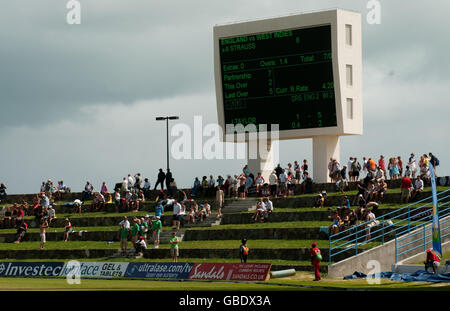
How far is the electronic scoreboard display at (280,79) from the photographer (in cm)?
5266

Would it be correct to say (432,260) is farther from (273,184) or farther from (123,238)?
(273,184)

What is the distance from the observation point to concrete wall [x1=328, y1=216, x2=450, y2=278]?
39062mm

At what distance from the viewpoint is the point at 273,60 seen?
53969 mm

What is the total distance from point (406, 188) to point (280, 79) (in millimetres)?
11390

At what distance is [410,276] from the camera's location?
36625 millimetres

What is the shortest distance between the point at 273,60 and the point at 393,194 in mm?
11488

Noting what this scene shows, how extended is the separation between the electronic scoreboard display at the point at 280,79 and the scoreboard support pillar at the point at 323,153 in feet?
4.44

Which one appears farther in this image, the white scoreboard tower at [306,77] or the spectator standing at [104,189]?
the spectator standing at [104,189]

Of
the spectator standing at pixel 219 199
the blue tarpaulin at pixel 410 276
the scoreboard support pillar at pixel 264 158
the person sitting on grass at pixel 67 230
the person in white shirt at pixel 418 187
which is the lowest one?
the blue tarpaulin at pixel 410 276

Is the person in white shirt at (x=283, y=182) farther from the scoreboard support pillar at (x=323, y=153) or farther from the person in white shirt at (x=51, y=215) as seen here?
the person in white shirt at (x=51, y=215)

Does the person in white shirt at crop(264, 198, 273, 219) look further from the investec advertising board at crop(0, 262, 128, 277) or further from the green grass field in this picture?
the green grass field

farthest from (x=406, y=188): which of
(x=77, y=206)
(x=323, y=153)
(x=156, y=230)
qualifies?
(x=77, y=206)

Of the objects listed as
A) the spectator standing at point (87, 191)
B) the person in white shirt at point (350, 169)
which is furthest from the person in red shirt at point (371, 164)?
the spectator standing at point (87, 191)

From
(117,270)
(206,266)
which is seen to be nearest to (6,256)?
(117,270)
